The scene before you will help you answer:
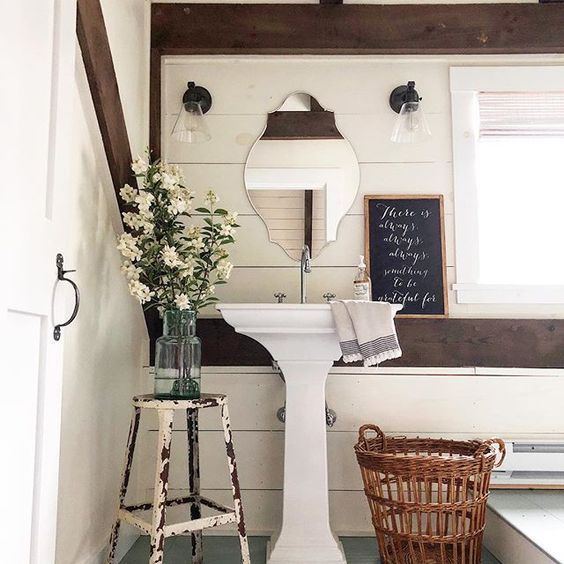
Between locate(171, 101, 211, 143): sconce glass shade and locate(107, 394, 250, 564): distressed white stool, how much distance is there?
118 centimetres

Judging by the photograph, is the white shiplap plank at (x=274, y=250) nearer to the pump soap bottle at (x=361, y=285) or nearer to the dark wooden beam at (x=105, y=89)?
the pump soap bottle at (x=361, y=285)

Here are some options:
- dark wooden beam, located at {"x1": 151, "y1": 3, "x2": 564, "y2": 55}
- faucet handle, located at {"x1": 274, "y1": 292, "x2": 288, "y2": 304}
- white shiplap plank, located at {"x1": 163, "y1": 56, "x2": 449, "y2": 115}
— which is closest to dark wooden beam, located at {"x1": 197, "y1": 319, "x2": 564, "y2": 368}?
faucet handle, located at {"x1": 274, "y1": 292, "x2": 288, "y2": 304}

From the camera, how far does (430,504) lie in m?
1.91

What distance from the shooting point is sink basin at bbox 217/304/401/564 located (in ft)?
6.73

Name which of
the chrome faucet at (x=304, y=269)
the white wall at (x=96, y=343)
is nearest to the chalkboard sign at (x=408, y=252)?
the chrome faucet at (x=304, y=269)

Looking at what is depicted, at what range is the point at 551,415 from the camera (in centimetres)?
250

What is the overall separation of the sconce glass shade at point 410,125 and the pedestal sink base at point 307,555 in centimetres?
163

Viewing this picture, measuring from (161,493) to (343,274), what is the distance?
1242 mm

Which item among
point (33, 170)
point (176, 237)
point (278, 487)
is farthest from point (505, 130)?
point (33, 170)

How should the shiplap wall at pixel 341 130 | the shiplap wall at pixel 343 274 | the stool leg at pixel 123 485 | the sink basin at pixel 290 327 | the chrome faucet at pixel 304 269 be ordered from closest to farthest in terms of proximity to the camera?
the stool leg at pixel 123 485
the sink basin at pixel 290 327
the chrome faucet at pixel 304 269
the shiplap wall at pixel 343 274
the shiplap wall at pixel 341 130

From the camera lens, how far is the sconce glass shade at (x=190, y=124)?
2568mm

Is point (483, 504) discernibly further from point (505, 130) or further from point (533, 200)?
point (505, 130)

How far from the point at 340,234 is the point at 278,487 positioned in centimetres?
110

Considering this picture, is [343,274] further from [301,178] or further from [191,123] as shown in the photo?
[191,123]
